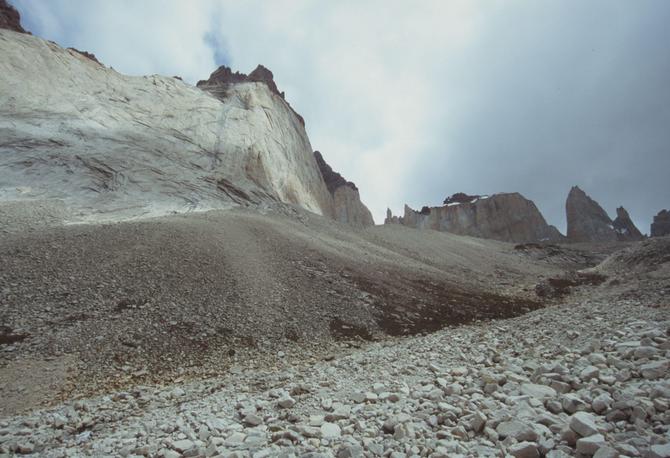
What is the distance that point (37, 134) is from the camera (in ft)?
→ 89.0

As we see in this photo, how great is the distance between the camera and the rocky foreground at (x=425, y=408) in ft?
11.5

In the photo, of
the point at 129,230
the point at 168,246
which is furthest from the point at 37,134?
the point at 168,246

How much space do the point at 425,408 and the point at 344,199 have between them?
230ft

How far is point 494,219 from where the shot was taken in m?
87.2

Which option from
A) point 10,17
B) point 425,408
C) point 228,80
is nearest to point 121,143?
point 10,17

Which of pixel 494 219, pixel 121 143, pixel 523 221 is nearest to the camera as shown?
pixel 121 143

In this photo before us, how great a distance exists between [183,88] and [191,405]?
48.6 meters

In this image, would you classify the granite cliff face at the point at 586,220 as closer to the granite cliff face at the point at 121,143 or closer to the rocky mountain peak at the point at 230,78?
the granite cliff face at the point at 121,143

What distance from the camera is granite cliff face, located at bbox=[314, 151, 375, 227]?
239ft

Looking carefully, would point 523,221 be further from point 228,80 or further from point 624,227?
point 228,80

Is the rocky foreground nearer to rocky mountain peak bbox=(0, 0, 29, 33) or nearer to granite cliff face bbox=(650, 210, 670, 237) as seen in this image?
rocky mountain peak bbox=(0, 0, 29, 33)

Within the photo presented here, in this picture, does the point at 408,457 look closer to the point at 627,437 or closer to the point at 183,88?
the point at 627,437

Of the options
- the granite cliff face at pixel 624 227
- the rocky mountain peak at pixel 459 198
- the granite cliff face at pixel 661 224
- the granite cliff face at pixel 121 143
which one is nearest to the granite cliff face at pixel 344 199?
the granite cliff face at pixel 121 143

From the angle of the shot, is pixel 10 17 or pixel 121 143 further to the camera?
pixel 10 17
